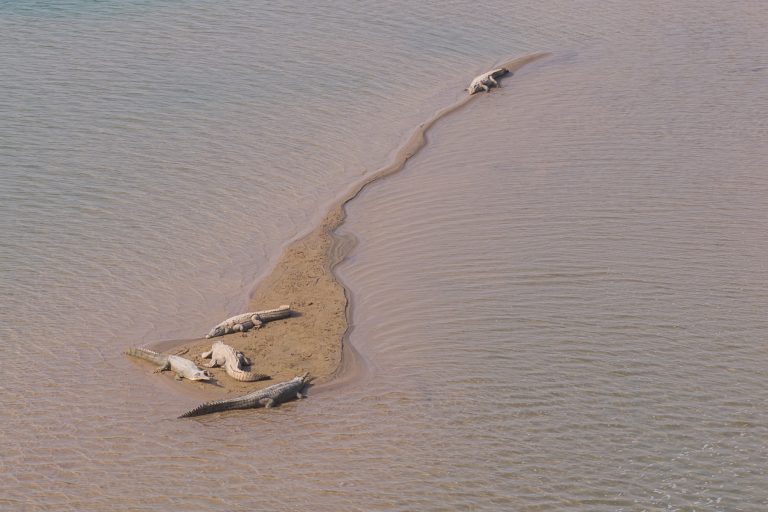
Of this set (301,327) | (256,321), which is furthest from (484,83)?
(256,321)

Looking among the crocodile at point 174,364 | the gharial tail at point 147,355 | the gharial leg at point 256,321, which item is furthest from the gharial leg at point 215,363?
the gharial leg at point 256,321

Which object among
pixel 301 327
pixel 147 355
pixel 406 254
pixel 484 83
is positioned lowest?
pixel 147 355

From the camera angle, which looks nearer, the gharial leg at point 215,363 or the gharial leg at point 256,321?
the gharial leg at point 215,363

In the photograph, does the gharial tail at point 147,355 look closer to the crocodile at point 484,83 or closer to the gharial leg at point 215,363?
the gharial leg at point 215,363

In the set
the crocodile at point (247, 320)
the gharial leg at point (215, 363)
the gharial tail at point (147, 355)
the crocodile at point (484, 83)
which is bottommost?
the gharial tail at point (147, 355)

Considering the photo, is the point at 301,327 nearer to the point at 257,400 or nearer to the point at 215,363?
the point at 215,363

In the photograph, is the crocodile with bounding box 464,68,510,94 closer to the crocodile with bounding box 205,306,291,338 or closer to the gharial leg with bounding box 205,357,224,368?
the crocodile with bounding box 205,306,291,338

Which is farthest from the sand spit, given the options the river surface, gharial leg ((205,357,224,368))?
the river surface
